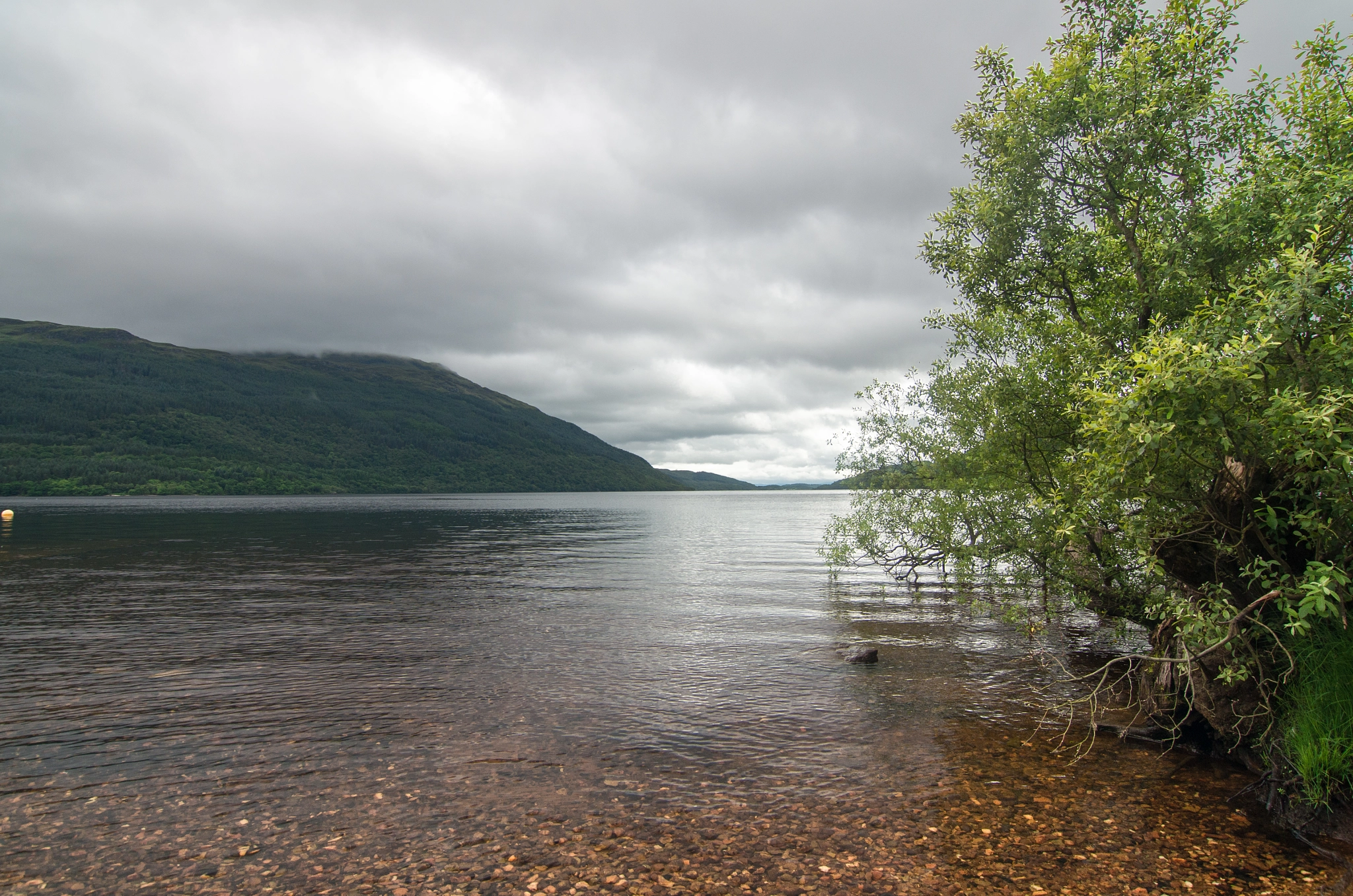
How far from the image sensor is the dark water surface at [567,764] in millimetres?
10234

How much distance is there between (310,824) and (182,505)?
183 metres

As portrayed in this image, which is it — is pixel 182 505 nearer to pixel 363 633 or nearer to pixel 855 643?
pixel 363 633

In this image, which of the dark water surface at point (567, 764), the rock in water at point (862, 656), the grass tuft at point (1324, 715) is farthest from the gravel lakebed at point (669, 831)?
the rock in water at point (862, 656)

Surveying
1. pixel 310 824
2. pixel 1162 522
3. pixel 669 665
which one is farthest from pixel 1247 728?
pixel 310 824

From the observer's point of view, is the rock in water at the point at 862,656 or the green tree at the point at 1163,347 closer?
the green tree at the point at 1163,347

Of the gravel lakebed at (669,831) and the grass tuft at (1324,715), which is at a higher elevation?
the grass tuft at (1324,715)

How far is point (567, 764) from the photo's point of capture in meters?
14.3

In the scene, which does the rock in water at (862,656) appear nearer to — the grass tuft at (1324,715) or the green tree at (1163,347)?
the green tree at (1163,347)

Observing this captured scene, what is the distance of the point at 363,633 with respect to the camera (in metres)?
27.2

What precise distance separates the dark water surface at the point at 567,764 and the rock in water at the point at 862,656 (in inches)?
19.5

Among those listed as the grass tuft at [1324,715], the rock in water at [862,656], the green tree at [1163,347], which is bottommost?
the rock in water at [862,656]

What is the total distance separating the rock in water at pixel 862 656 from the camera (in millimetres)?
23062

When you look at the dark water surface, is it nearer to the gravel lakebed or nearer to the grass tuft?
the gravel lakebed

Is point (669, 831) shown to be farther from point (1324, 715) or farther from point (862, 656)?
point (862, 656)
